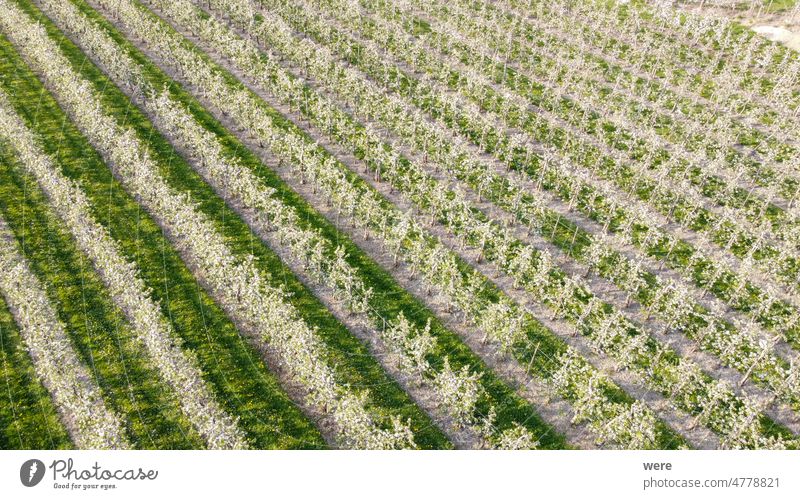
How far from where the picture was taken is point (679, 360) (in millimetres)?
41062

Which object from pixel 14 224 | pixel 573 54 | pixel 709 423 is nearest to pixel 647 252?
pixel 709 423

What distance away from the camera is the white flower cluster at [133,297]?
34.7 meters

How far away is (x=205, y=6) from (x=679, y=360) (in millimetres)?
77397

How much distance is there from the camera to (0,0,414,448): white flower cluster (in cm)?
3528

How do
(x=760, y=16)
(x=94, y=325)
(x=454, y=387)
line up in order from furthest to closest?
(x=760, y=16)
(x=94, y=325)
(x=454, y=387)

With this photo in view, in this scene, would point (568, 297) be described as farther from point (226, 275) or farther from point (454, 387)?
point (226, 275)

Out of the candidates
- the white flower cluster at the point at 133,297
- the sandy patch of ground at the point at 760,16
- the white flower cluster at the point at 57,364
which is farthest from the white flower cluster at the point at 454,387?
the sandy patch of ground at the point at 760,16

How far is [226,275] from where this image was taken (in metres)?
42.4

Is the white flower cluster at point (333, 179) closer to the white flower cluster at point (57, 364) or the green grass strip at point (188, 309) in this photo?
the green grass strip at point (188, 309)

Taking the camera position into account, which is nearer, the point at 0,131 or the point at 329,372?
the point at 329,372

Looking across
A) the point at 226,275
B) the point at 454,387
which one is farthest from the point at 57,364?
the point at 454,387

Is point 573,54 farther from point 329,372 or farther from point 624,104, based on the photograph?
point 329,372

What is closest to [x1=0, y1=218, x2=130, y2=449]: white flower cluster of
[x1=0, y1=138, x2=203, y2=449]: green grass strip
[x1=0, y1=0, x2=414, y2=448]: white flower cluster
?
[x1=0, y1=138, x2=203, y2=449]: green grass strip

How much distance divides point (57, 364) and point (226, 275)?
39.3ft
